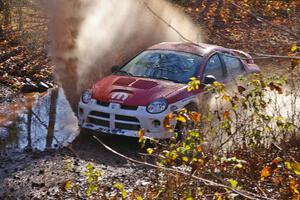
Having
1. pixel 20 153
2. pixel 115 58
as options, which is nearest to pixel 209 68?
pixel 20 153

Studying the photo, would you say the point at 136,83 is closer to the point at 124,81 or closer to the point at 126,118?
the point at 124,81

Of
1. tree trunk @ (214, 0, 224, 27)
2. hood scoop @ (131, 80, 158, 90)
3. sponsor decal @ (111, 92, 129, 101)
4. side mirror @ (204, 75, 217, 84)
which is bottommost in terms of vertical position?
sponsor decal @ (111, 92, 129, 101)

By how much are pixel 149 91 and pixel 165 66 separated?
1.01 meters

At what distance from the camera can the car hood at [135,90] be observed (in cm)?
859

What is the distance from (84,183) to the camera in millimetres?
6914

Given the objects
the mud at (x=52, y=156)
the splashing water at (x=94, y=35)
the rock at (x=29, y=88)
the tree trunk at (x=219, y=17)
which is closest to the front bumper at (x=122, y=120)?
the mud at (x=52, y=156)

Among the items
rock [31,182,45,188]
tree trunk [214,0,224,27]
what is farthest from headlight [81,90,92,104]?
tree trunk [214,0,224,27]

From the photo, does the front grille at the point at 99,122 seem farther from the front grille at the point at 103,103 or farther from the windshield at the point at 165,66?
the windshield at the point at 165,66

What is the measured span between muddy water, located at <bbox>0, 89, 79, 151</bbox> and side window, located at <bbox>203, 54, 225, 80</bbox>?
106 inches

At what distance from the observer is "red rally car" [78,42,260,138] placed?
27.9 feet

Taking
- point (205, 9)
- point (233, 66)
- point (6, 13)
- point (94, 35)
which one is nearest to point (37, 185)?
point (233, 66)

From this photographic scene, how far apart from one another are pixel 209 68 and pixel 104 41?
22.4ft

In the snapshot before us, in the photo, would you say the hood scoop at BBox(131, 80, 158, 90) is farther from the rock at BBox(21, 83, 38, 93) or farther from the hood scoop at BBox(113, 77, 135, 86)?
the rock at BBox(21, 83, 38, 93)

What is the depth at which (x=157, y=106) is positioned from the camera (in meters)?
8.51
